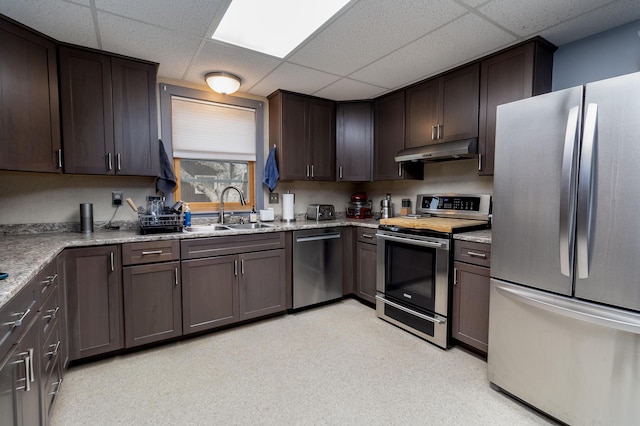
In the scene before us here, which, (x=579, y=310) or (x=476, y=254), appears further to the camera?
(x=476, y=254)

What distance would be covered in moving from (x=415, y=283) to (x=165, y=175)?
248cm

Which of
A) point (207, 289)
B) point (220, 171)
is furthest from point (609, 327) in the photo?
point (220, 171)

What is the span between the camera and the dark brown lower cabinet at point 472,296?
2154mm

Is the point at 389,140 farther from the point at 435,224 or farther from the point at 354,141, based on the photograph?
the point at 435,224

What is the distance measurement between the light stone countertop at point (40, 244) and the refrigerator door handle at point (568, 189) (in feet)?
5.52

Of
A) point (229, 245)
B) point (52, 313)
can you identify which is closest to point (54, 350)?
point (52, 313)

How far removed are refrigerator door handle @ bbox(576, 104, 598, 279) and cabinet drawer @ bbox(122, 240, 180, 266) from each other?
8.45ft

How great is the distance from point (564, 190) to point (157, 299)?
2.74 metres

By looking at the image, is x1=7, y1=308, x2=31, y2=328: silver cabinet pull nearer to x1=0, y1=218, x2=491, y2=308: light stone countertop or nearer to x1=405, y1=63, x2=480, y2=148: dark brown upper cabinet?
x1=0, y1=218, x2=491, y2=308: light stone countertop

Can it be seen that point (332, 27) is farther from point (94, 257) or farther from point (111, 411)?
point (111, 411)

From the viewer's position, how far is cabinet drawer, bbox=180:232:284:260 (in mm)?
2439

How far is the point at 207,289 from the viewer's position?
254 cm

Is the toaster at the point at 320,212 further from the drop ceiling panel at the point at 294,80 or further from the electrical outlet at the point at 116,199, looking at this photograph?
the electrical outlet at the point at 116,199

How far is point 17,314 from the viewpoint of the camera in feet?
3.53
